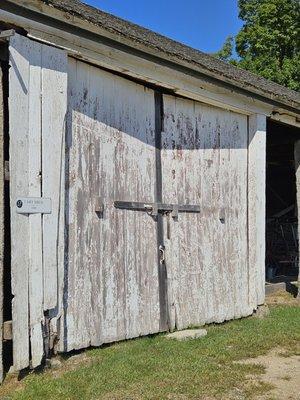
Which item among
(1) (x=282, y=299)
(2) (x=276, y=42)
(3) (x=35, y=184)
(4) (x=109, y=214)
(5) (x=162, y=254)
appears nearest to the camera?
(3) (x=35, y=184)

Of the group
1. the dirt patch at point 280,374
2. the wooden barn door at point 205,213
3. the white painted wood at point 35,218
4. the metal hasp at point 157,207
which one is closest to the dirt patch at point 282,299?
the wooden barn door at point 205,213

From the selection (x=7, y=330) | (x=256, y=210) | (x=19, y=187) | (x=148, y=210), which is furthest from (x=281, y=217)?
(x=7, y=330)

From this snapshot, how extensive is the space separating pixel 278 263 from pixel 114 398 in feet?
31.3

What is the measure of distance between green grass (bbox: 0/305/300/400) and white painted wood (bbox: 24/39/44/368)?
362 millimetres

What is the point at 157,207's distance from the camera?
21.3ft

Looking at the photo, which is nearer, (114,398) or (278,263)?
(114,398)

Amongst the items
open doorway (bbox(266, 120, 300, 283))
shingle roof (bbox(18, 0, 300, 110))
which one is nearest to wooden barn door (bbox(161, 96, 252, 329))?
shingle roof (bbox(18, 0, 300, 110))

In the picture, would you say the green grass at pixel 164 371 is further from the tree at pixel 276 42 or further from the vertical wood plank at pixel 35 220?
the tree at pixel 276 42

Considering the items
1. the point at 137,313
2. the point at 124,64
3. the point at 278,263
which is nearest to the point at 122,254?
the point at 137,313

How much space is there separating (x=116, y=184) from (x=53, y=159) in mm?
1047

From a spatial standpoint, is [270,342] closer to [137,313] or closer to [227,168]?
[137,313]

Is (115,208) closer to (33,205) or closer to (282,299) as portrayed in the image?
(33,205)

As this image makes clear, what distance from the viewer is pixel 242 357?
18.6 ft

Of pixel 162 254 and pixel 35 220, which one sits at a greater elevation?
pixel 35 220
